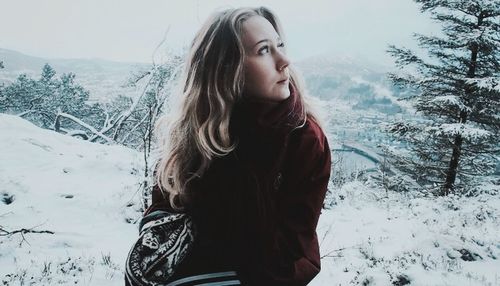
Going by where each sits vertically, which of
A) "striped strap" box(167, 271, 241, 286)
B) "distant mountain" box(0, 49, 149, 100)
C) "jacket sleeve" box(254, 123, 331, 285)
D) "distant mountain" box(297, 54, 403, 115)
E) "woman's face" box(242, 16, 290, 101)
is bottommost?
"distant mountain" box(297, 54, 403, 115)

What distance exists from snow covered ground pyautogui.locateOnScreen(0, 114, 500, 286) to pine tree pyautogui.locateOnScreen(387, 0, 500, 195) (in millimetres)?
1468

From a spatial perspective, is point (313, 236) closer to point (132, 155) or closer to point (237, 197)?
point (237, 197)

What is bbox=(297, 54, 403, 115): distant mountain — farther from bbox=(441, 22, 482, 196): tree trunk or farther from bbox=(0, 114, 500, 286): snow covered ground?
bbox=(0, 114, 500, 286): snow covered ground

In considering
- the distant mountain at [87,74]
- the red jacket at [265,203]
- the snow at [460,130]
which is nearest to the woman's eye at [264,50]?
the red jacket at [265,203]

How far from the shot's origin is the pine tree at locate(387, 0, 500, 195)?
992 cm

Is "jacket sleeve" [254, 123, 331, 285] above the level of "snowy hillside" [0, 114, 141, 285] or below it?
above

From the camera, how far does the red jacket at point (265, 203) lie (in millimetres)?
1233

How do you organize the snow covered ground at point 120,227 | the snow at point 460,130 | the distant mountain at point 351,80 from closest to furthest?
the snow covered ground at point 120,227 < the snow at point 460,130 < the distant mountain at point 351,80

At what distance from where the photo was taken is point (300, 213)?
132 cm

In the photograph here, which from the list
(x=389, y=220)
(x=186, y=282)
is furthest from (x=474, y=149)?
(x=186, y=282)

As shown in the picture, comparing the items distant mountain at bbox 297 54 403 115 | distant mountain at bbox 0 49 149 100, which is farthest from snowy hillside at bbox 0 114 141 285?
distant mountain at bbox 297 54 403 115

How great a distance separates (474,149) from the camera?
35.6 ft

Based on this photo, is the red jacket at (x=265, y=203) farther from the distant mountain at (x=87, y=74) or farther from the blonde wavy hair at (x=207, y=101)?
the distant mountain at (x=87, y=74)

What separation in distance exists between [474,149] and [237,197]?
39.1ft
